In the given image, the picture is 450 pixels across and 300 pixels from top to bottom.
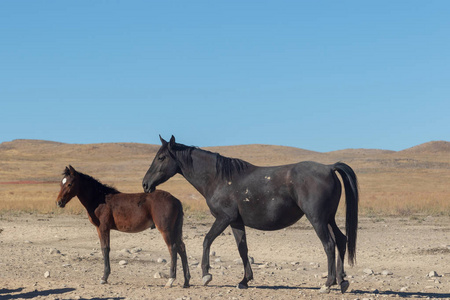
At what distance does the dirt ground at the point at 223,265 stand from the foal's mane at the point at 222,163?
6.44 feet

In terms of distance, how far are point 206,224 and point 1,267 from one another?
38.2ft

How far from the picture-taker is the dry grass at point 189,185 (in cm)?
3347

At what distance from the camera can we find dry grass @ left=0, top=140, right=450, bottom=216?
33.5 m

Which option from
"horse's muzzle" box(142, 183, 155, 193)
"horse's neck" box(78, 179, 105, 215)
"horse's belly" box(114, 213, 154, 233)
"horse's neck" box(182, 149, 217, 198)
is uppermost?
"horse's neck" box(182, 149, 217, 198)

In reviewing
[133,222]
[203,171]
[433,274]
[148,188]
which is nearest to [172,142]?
[203,171]

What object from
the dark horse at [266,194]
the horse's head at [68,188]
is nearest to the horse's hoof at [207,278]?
the dark horse at [266,194]

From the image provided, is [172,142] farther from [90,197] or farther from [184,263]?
[184,263]

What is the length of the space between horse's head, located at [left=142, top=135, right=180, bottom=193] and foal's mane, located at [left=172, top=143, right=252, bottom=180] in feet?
0.38

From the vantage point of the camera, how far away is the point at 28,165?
334 feet

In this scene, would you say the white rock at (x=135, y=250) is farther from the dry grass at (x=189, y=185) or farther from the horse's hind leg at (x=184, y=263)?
the dry grass at (x=189, y=185)

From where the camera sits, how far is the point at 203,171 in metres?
10.8

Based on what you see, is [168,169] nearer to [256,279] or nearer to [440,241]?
[256,279]

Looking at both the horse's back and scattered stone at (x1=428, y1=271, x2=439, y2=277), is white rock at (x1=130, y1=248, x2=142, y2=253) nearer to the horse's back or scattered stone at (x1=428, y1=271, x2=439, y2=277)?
the horse's back

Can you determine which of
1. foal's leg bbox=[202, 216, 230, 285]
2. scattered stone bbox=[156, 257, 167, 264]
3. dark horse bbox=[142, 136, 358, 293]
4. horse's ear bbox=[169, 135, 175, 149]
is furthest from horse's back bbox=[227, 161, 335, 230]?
scattered stone bbox=[156, 257, 167, 264]
